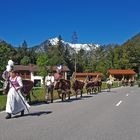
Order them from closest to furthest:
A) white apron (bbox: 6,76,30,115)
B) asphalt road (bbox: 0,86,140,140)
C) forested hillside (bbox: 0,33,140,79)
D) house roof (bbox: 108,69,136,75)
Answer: asphalt road (bbox: 0,86,140,140) < white apron (bbox: 6,76,30,115) < house roof (bbox: 108,69,136,75) < forested hillside (bbox: 0,33,140,79)

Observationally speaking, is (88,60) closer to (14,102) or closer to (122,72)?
(122,72)

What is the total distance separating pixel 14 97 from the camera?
15.0m

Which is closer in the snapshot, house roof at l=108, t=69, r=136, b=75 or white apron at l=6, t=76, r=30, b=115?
white apron at l=6, t=76, r=30, b=115

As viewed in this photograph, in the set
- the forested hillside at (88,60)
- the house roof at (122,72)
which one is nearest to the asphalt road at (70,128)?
the forested hillside at (88,60)

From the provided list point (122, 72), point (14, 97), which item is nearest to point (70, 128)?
point (14, 97)

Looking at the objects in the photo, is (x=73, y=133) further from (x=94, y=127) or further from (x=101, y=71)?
(x=101, y=71)

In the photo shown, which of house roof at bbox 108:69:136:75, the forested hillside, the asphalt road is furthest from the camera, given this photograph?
the forested hillside

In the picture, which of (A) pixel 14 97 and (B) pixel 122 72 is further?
(B) pixel 122 72

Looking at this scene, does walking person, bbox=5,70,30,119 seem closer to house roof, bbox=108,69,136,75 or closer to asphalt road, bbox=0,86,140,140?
asphalt road, bbox=0,86,140,140

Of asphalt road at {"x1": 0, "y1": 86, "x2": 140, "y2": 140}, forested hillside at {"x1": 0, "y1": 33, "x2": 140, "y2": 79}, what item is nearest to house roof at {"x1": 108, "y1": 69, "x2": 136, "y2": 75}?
forested hillside at {"x1": 0, "y1": 33, "x2": 140, "y2": 79}

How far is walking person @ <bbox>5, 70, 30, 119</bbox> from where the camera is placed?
14812 mm

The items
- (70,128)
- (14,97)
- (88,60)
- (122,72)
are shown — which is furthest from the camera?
(88,60)

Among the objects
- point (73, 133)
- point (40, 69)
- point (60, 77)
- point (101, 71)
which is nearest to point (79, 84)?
point (60, 77)

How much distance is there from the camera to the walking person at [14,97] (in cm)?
1481
